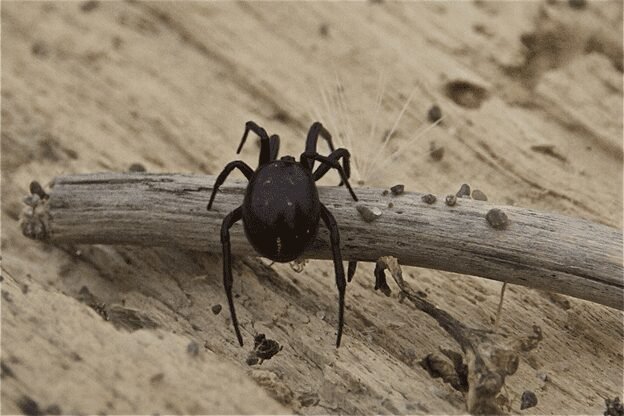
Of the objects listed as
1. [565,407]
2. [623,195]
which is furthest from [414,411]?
[623,195]

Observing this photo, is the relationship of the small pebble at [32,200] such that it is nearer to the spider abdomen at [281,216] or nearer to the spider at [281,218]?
the spider at [281,218]

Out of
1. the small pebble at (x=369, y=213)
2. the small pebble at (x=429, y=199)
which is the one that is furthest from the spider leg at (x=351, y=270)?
the small pebble at (x=429, y=199)

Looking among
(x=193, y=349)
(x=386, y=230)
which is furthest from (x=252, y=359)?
(x=386, y=230)

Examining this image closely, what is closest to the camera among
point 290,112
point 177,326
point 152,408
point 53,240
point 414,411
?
point 152,408

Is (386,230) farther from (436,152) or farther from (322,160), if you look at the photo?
(436,152)

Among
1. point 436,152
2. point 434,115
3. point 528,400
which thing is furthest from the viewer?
point 434,115

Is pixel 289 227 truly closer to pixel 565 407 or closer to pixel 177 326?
pixel 177 326

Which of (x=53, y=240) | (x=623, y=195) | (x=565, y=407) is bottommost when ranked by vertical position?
(x=565, y=407)
